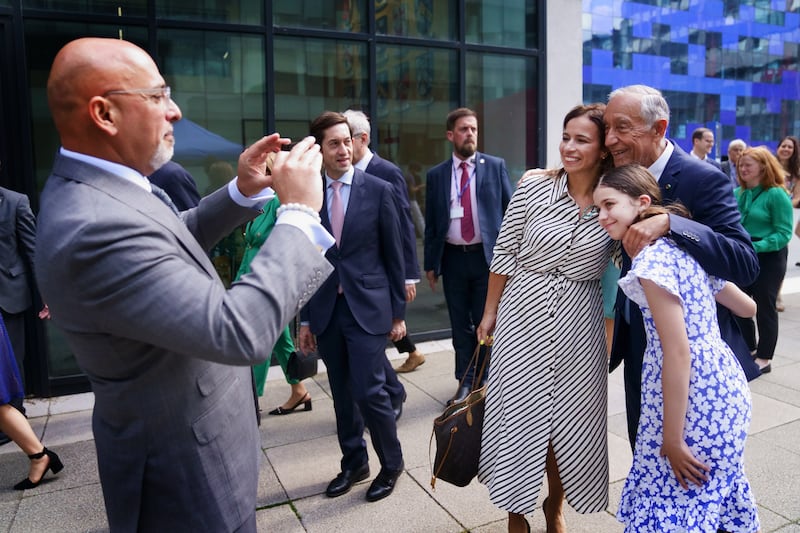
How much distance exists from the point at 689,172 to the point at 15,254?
4.38m

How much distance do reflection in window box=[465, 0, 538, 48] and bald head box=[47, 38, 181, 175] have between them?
19.9ft

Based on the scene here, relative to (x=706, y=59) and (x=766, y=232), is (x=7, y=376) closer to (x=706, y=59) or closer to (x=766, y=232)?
(x=766, y=232)

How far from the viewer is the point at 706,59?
188 feet

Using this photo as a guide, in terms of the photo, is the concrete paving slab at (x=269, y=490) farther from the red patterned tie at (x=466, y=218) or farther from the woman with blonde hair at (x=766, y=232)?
the woman with blonde hair at (x=766, y=232)

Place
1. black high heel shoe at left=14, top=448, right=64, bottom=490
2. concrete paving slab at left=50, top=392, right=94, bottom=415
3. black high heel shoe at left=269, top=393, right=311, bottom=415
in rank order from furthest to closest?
concrete paving slab at left=50, top=392, right=94, bottom=415 < black high heel shoe at left=269, top=393, right=311, bottom=415 < black high heel shoe at left=14, top=448, right=64, bottom=490

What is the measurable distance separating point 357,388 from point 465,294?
1.97 meters

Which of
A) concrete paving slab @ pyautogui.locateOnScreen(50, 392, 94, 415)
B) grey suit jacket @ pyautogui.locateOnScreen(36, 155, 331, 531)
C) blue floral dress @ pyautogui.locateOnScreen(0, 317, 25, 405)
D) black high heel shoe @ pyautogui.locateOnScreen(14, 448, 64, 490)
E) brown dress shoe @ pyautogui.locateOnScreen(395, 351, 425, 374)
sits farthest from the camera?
brown dress shoe @ pyautogui.locateOnScreen(395, 351, 425, 374)

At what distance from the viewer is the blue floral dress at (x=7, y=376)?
140 inches

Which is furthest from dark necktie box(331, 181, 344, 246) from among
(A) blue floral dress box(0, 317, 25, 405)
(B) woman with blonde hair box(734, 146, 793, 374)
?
(B) woman with blonde hair box(734, 146, 793, 374)

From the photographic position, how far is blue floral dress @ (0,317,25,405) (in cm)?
356

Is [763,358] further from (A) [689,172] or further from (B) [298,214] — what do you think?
(B) [298,214]

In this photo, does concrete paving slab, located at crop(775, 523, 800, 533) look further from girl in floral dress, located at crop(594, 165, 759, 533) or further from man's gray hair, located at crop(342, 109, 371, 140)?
man's gray hair, located at crop(342, 109, 371, 140)

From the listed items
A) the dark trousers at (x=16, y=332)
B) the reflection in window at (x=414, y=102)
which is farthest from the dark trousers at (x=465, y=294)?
the dark trousers at (x=16, y=332)

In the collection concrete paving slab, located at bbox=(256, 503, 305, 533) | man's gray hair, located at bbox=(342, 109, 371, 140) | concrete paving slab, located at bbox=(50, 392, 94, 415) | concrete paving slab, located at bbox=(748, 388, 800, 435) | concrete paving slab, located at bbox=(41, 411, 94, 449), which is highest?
man's gray hair, located at bbox=(342, 109, 371, 140)
